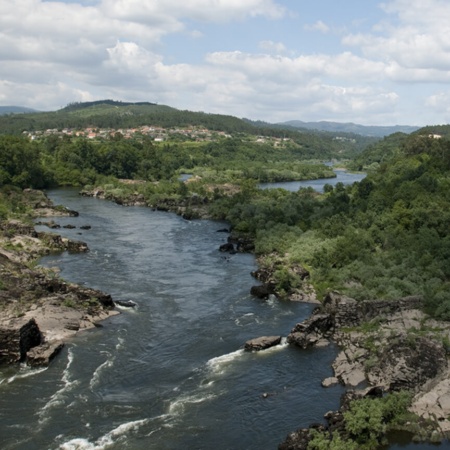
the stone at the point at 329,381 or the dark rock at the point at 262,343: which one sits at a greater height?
the dark rock at the point at 262,343

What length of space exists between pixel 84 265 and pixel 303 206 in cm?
3165

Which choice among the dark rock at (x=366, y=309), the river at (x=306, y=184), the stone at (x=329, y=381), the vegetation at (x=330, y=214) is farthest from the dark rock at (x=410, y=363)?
the river at (x=306, y=184)

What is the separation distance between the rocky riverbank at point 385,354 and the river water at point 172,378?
134 cm

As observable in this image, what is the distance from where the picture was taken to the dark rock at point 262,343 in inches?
1394

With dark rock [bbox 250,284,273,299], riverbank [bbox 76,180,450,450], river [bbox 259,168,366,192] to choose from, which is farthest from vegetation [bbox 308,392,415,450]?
river [bbox 259,168,366,192]

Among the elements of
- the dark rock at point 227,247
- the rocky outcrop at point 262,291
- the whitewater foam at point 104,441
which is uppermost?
the dark rock at point 227,247

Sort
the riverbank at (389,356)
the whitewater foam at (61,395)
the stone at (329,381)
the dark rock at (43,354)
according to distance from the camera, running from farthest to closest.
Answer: the dark rock at (43,354) < the stone at (329,381) < the whitewater foam at (61,395) < the riverbank at (389,356)

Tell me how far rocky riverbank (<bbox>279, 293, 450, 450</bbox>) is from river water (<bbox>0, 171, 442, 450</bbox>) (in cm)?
134

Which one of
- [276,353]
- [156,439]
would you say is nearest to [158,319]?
[276,353]

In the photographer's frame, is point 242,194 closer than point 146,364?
No

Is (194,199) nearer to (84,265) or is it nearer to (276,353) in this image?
(84,265)

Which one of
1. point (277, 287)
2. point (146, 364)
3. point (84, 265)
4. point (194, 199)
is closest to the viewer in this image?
point (146, 364)

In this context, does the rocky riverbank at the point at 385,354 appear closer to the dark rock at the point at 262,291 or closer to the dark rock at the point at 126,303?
the dark rock at the point at 262,291

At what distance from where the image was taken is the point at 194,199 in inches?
3824
